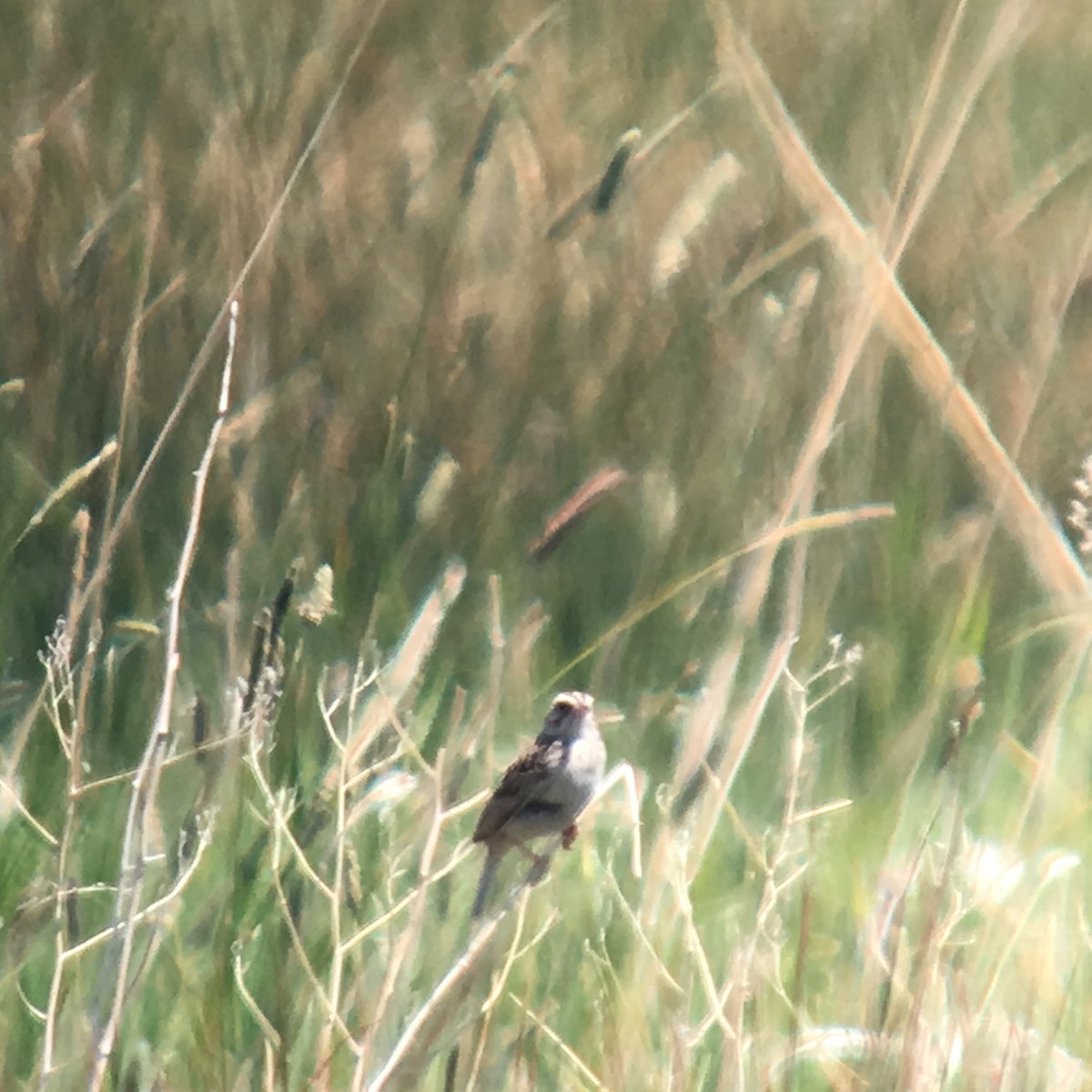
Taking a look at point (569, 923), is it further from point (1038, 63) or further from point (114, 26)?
point (1038, 63)

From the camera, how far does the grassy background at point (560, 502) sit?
1219mm

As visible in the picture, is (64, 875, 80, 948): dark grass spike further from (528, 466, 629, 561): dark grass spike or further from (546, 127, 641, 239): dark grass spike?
(546, 127, 641, 239): dark grass spike

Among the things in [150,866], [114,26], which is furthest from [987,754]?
[114,26]

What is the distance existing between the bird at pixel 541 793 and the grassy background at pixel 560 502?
2.1 inches

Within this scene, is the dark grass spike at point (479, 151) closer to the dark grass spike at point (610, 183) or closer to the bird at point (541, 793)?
the dark grass spike at point (610, 183)

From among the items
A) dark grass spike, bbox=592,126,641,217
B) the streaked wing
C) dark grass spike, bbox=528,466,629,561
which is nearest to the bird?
the streaked wing

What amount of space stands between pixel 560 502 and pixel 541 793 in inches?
29.8

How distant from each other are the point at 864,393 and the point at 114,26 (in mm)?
965

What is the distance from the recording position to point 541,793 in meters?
1.25

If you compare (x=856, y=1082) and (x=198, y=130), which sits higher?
(x=198, y=130)

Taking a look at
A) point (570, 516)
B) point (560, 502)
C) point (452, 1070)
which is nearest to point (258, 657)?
point (452, 1070)

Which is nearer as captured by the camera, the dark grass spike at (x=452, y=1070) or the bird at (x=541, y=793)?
the dark grass spike at (x=452, y=1070)

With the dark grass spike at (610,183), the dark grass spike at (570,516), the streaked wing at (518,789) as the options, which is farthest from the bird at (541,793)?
the dark grass spike at (610,183)

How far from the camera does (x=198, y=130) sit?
202cm
